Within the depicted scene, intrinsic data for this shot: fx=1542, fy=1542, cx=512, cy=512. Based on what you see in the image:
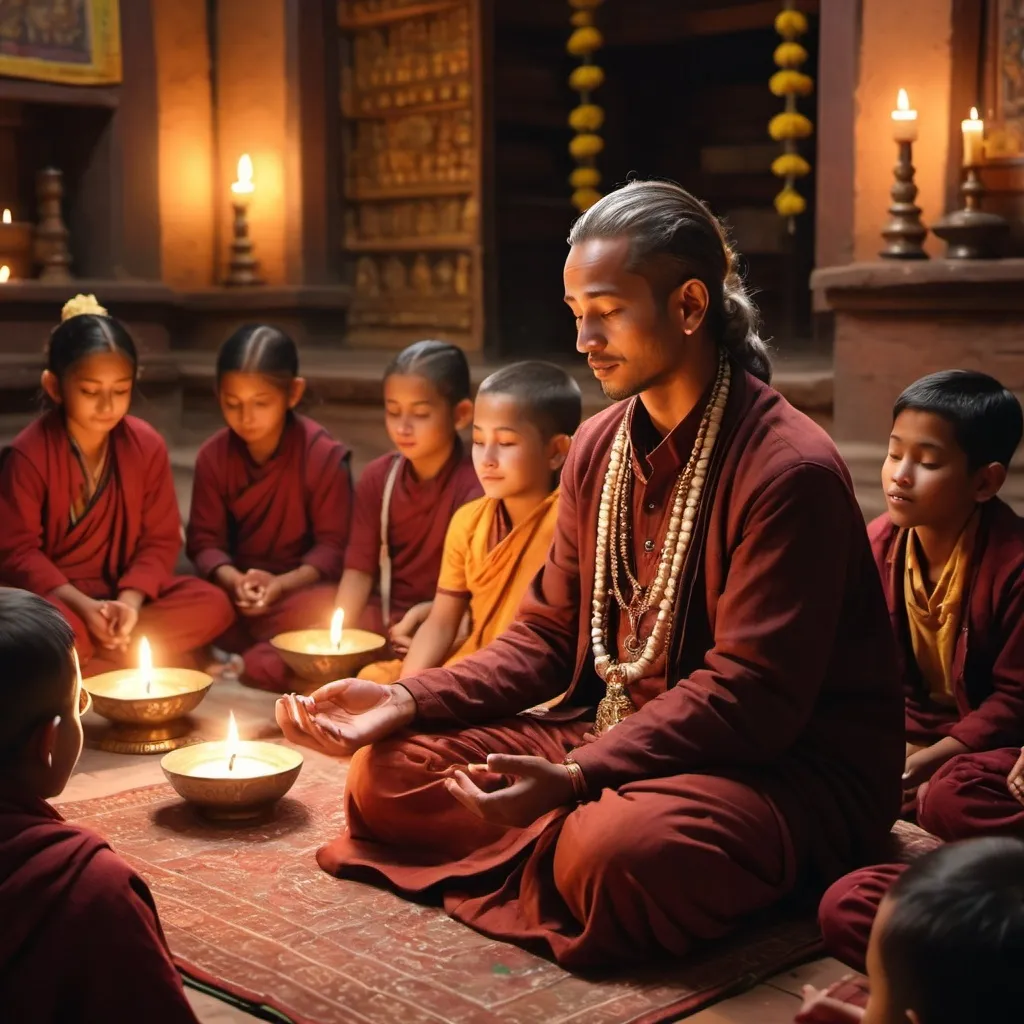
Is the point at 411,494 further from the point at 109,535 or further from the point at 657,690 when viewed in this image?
the point at 657,690

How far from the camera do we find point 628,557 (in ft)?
9.98

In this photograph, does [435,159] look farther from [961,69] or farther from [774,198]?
[961,69]

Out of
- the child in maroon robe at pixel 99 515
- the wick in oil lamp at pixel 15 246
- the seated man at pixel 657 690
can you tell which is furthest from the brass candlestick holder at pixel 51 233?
the seated man at pixel 657 690

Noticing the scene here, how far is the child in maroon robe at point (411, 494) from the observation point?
452 centimetres

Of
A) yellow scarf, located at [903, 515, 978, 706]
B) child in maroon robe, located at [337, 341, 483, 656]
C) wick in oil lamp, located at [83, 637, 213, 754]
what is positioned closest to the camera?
yellow scarf, located at [903, 515, 978, 706]

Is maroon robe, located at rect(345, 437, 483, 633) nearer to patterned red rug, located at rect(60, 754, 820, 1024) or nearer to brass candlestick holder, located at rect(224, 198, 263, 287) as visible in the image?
patterned red rug, located at rect(60, 754, 820, 1024)

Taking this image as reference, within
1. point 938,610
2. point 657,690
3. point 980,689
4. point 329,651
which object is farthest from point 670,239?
point 329,651

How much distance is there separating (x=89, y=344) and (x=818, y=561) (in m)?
2.65

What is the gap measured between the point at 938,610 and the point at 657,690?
906mm

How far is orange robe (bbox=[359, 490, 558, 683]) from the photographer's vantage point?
400 cm

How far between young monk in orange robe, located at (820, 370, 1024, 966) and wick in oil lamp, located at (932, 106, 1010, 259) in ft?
4.45

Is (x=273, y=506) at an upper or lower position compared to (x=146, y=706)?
upper

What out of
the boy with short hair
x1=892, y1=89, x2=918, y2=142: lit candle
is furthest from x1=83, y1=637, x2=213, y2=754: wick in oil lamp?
x1=892, y1=89, x2=918, y2=142: lit candle

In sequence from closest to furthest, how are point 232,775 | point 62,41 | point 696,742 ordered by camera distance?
point 696,742, point 232,775, point 62,41
